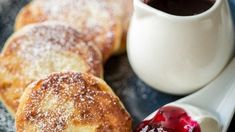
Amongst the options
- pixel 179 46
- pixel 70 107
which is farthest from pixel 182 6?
pixel 70 107

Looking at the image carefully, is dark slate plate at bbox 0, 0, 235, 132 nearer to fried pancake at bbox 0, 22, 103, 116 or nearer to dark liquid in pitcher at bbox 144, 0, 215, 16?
fried pancake at bbox 0, 22, 103, 116

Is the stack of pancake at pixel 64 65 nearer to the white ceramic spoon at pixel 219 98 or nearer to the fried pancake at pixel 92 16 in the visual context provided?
the fried pancake at pixel 92 16

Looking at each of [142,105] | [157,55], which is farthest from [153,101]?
[157,55]

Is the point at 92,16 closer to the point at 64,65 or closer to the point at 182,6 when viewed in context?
the point at 64,65

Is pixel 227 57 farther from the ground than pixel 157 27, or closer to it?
closer to it

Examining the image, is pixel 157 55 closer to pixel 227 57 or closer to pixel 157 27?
pixel 157 27

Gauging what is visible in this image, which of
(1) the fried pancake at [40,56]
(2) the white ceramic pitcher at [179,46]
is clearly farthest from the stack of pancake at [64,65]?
(2) the white ceramic pitcher at [179,46]
